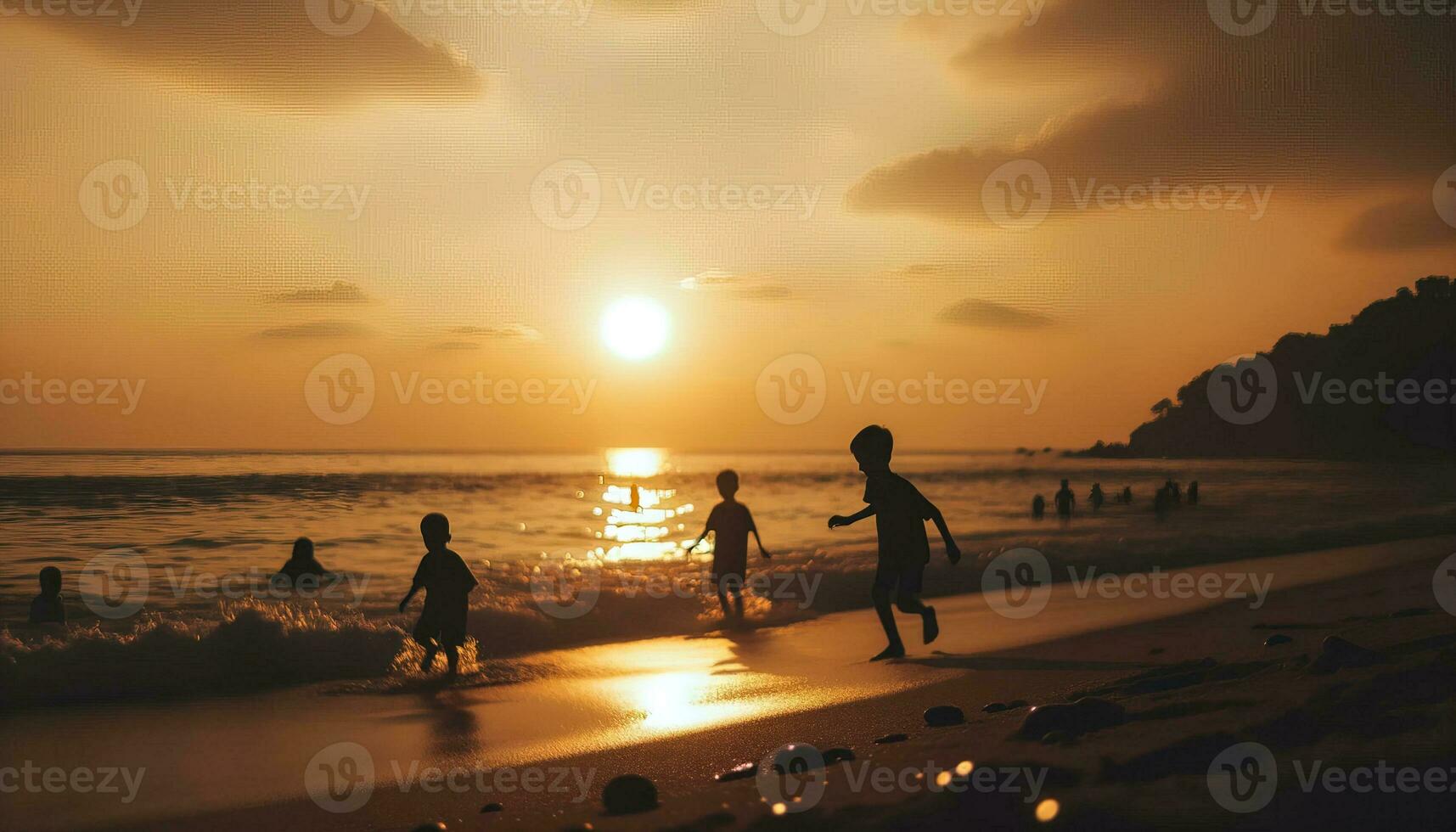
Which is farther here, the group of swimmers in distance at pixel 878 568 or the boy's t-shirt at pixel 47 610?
the boy's t-shirt at pixel 47 610

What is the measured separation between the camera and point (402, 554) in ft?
69.9

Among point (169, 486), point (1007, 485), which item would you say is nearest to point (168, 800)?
point (169, 486)

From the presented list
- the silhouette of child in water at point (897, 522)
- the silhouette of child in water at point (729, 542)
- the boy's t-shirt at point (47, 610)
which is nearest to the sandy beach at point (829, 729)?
the silhouette of child in water at point (897, 522)

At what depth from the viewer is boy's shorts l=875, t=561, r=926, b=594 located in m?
8.59

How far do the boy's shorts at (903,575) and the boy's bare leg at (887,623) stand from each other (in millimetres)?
→ 145

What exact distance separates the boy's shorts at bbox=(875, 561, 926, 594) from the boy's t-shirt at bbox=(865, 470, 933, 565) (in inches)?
5.0

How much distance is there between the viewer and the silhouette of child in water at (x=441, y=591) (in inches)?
368

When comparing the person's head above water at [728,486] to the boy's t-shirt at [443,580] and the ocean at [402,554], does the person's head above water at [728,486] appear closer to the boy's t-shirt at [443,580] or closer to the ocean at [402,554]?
the ocean at [402,554]

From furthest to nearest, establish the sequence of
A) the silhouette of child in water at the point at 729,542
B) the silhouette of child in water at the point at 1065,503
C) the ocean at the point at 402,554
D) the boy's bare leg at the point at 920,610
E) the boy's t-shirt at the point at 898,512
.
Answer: the silhouette of child in water at the point at 1065,503, the silhouette of child in water at the point at 729,542, the ocean at the point at 402,554, the boy's bare leg at the point at 920,610, the boy's t-shirt at the point at 898,512

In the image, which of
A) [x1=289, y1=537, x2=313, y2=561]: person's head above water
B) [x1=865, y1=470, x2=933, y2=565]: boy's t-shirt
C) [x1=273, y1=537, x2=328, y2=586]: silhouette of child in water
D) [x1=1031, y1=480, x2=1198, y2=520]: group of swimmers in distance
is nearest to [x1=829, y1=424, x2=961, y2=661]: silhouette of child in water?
[x1=865, y1=470, x2=933, y2=565]: boy's t-shirt

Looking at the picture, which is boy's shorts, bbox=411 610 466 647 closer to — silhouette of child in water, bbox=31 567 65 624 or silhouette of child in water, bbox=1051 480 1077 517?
silhouette of child in water, bbox=31 567 65 624

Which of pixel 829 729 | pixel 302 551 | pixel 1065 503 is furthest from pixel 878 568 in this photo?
pixel 1065 503

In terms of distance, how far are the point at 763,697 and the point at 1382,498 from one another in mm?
41937

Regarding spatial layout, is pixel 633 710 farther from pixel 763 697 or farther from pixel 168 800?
pixel 168 800
